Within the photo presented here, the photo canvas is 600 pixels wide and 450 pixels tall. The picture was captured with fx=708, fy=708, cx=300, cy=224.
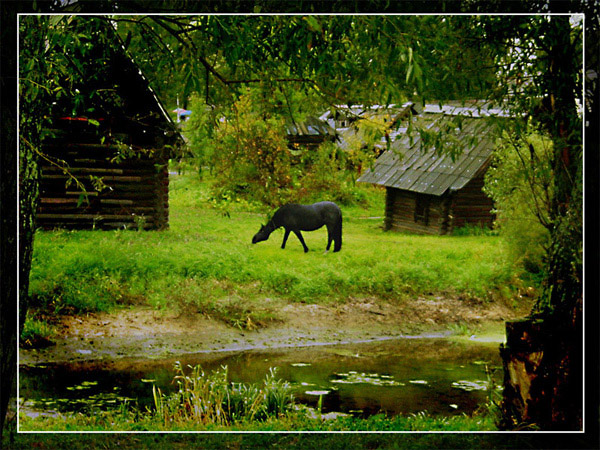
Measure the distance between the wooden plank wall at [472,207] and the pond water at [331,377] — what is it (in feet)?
2.76

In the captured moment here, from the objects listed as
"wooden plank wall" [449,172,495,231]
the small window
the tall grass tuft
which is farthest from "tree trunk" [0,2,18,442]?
"wooden plank wall" [449,172,495,231]

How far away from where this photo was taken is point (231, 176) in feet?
16.0

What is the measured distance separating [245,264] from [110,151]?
3.98 ft

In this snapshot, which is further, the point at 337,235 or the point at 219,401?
the point at 337,235

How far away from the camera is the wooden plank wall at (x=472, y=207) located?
4.84 m

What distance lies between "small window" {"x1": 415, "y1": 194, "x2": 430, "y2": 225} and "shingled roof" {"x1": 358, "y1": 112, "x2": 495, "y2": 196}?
6cm

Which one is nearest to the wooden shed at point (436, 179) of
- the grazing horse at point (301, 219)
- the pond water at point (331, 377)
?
the grazing horse at point (301, 219)

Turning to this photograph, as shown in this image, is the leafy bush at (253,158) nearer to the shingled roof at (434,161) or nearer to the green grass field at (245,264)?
the green grass field at (245,264)

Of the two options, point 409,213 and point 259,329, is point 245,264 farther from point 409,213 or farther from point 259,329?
point 409,213

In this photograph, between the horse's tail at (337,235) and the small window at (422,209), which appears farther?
the small window at (422,209)

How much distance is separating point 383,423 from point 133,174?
236 centimetres

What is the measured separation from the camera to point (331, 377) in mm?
4648

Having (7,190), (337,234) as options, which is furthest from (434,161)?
(7,190)

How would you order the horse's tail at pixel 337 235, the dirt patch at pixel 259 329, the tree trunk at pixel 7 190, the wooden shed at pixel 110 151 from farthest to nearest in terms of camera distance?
the horse's tail at pixel 337 235, the wooden shed at pixel 110 151, the dirt patch at pixel 259 329, the tree trunk at pixel 7 190
